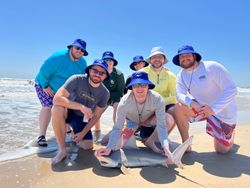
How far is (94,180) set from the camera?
9.95 ft

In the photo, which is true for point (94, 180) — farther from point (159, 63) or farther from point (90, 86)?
point (159, 63)

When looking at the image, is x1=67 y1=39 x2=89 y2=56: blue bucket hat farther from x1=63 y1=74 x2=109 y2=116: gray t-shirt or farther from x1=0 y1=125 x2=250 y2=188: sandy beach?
x1=0 y1=125 x2=250 y2=188: sandy beach

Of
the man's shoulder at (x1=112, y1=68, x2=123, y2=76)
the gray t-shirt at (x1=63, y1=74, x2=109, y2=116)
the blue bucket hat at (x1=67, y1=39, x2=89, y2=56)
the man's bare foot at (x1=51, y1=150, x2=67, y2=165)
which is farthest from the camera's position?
the man's shoulder at (x1=112, y1=68, x2=123, y2=76)

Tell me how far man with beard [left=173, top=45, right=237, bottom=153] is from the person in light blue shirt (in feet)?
6.07

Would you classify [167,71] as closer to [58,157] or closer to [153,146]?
[153,146]

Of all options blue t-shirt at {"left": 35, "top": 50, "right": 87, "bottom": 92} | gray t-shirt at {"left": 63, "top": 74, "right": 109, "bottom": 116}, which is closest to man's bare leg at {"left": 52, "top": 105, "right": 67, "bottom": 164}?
gray t-shirt at {"left": 63, "top": 74, "right": 109, "bottom": 116}

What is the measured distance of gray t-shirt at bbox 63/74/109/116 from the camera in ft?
12.9

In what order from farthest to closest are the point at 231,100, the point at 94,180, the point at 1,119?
1. the point at 1,119
2. the point at 231,100
3. the point at 94,180

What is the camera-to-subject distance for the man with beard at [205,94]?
3.95m

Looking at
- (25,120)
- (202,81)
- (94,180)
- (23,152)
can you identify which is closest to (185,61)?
(202,81)

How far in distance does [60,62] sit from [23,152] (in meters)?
1.71

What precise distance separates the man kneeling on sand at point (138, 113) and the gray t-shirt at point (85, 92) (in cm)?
43

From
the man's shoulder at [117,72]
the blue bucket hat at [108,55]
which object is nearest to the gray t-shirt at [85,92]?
the blue bucket hat at [108,55]

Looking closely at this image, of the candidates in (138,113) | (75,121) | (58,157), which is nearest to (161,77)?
(138,113)
